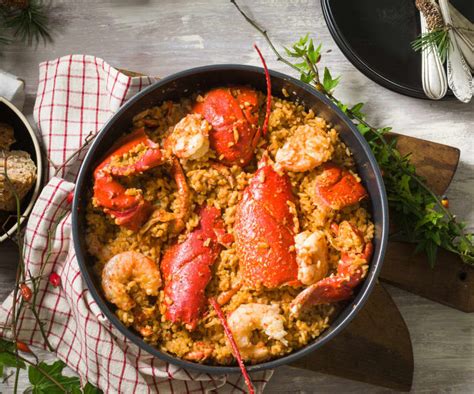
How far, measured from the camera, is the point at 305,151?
2.14m

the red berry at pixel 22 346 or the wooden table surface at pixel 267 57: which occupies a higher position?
the wooden table surface at pixel 267 57

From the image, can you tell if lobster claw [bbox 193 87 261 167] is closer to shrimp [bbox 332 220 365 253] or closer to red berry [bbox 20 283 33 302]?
shrimp [bbox 332 220 365 253]

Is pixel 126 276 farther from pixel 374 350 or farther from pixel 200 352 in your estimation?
pixel 374 350

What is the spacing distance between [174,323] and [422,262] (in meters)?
1.10

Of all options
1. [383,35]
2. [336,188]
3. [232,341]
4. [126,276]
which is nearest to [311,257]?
[336,188]

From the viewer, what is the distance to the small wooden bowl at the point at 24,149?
2.45 m

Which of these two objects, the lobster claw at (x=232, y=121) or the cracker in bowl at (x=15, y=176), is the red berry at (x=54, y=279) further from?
the lobster claw at (x=232, y=121)

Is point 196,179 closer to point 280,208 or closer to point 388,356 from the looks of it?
point 280,208

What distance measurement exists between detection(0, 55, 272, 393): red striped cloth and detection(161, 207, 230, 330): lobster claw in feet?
0.99

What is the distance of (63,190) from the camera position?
238 cm

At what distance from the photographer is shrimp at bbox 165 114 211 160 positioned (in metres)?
2.11

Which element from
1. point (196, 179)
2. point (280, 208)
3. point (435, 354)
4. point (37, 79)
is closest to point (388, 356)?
point (435, 354)

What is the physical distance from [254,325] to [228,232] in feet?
1.13

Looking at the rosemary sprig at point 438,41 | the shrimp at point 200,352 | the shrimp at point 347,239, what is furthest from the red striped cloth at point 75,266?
the rosemary sprig at point 438,41
